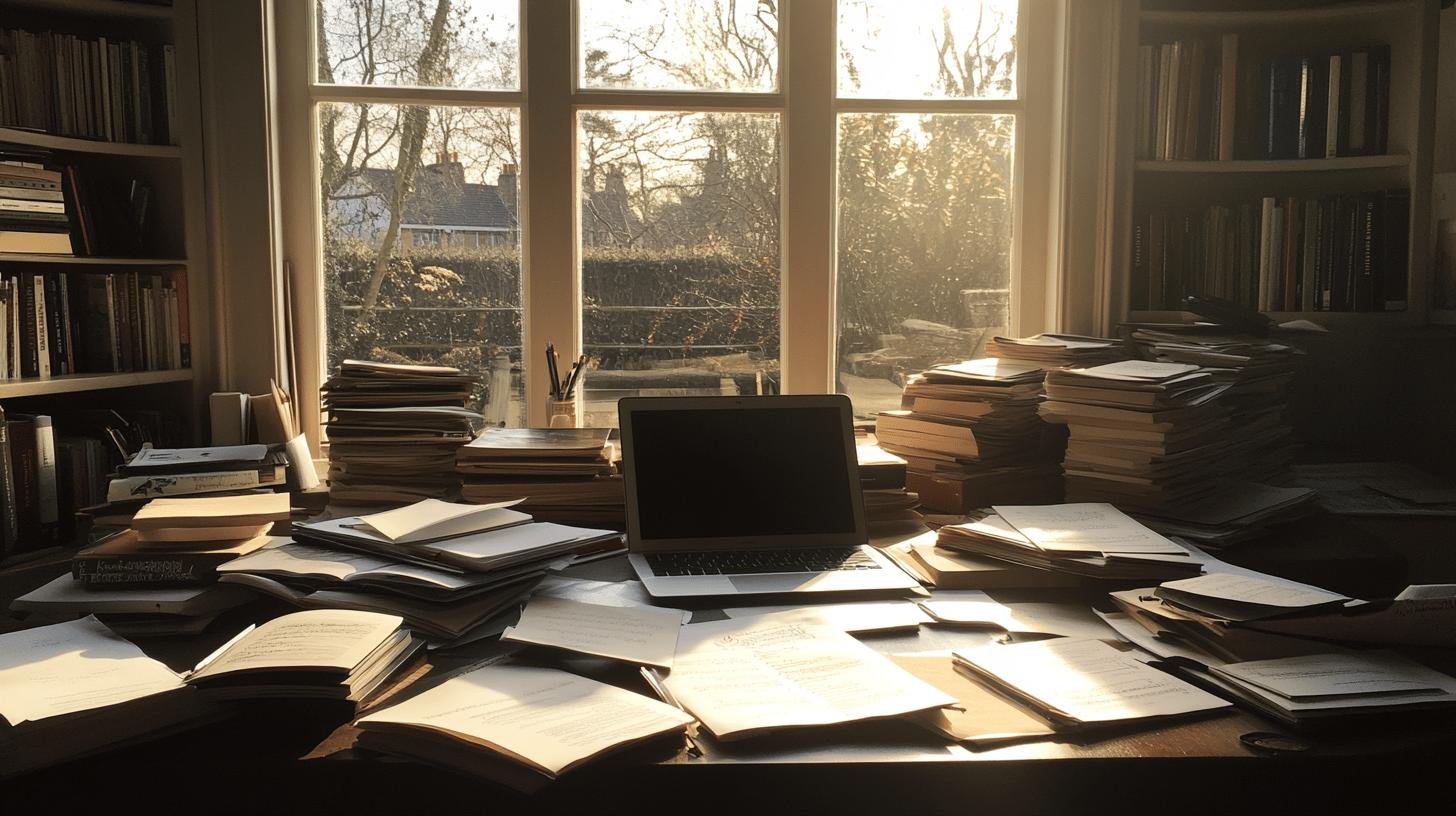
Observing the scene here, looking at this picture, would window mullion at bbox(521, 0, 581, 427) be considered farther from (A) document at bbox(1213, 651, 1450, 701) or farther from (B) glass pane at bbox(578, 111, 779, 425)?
(A) document at bbox(1213, 651, 1450, 701)

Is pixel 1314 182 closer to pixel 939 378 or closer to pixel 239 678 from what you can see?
pixel 939 378

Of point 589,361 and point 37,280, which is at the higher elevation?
point 37,280

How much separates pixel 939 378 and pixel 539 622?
1.15 meters

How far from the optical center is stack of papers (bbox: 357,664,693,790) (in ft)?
3.19

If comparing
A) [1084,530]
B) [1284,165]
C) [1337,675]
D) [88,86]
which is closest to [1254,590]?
[1337,675]

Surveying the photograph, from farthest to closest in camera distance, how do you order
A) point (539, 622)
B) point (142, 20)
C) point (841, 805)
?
1. point (142, 20)
2. point (539, 622)
3. point (841, 805)

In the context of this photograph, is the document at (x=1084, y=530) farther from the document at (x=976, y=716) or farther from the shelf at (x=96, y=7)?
the shelf at (x=96, y=7)

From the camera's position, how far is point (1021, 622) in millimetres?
1396

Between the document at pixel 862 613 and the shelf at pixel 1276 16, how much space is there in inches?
78.5

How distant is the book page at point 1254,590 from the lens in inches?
50.1

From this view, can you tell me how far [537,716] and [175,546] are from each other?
2.37 ft

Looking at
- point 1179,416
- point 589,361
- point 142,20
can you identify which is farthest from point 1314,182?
point 142,20

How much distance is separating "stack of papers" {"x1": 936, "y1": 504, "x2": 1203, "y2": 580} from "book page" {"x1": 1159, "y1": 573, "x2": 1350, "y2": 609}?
0.08 m

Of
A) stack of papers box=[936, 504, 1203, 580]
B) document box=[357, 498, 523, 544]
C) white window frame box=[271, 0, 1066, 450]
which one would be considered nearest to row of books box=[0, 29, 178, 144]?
white window frame box=[271, 0, 1066, 450]
